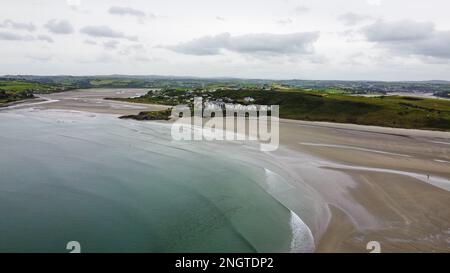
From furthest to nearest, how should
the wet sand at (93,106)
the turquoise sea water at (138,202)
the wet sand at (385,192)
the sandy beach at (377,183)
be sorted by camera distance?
the wet sand at (93,106), the sandy beach at (377,183), the wet sand at (385,192), the turquoise sea water at (138,202)

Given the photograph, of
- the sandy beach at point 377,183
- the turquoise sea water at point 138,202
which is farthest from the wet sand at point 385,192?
the turquoise sea water at point 138,202

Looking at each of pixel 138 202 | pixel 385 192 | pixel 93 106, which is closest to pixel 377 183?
pixel 385 192

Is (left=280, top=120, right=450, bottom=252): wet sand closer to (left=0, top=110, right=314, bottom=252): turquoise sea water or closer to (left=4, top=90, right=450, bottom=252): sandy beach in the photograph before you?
(left=4, top=90, right=450, bottom=252): sandy beach

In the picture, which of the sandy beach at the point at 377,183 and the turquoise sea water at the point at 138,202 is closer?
the turquoise sea water at the point at 138,202

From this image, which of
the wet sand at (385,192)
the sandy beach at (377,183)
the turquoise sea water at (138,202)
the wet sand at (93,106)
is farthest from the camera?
the wet sand at (93,106)

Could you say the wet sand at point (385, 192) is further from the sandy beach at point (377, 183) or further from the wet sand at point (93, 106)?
the wet sand at point (93, 106)

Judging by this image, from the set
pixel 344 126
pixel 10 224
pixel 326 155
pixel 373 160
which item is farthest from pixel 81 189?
pixel 344 126

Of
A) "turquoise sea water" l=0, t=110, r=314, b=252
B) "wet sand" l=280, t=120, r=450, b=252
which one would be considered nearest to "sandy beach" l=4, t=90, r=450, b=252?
"wet sand" l=280, t=120, r=450, b=252
